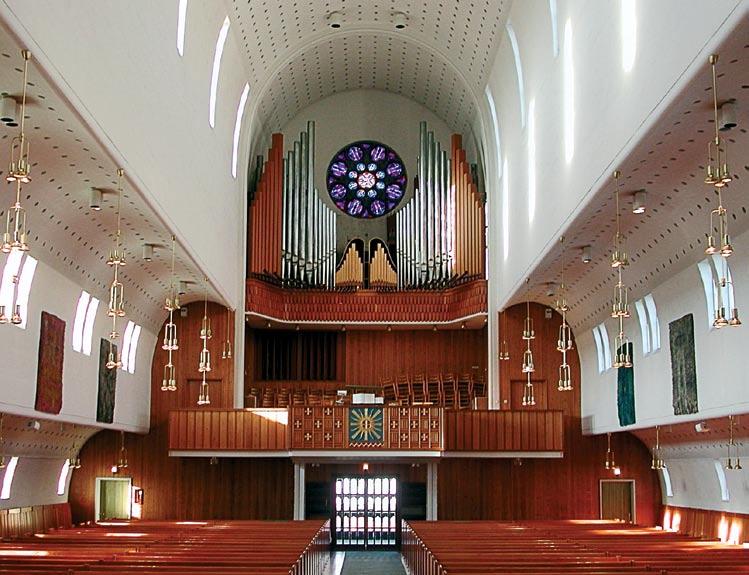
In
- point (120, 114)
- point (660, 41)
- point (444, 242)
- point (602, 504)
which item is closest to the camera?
point (660, 41)

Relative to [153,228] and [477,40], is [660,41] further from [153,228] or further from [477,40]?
[477,40]

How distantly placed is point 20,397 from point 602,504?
17.4 metres

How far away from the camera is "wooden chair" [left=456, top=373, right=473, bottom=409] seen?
1224 inches

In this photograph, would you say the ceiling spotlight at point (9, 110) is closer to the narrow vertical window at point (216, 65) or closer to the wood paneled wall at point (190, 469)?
the narrow vertical window at point (216, 65)

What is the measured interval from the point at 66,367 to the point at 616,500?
16.1 metres

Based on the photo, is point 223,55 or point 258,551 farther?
point 223,55

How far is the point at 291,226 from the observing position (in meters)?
31.9

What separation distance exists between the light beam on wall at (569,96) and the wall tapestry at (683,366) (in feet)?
12.6

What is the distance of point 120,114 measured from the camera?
51.0ft

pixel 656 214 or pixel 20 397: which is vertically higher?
pixel 656 214

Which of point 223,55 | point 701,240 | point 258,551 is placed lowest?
point 258,551

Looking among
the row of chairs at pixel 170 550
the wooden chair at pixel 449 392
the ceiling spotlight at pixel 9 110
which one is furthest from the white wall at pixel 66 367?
the wooden chair at pixel 449 392

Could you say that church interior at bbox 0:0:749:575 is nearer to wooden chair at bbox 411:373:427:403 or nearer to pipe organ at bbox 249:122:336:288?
pipe organ at bbox 249:122:336:288

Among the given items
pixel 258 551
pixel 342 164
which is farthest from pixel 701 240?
pixel 342 164
